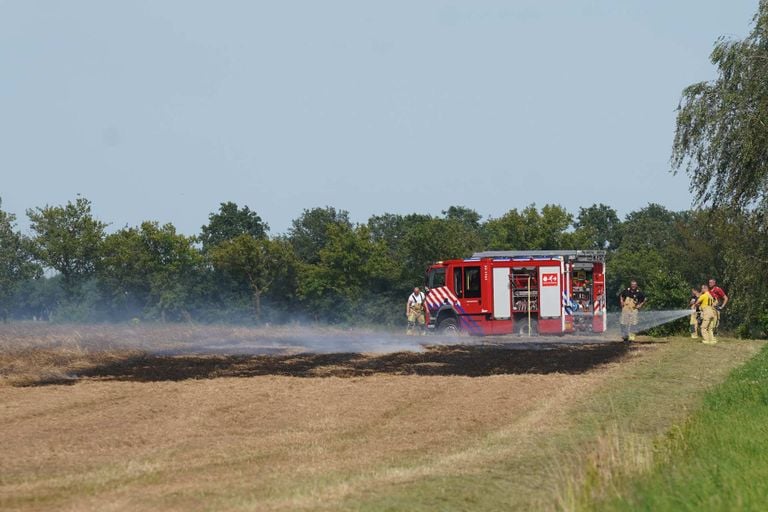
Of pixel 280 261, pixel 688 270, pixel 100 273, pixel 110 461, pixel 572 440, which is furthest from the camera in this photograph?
pixel 280 261

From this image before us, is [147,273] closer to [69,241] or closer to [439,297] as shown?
[69,241]

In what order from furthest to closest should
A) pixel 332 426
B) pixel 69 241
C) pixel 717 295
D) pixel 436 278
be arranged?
pixel 69 241 → pixel 436 278 → pixel 717 295 → pixel 332 426

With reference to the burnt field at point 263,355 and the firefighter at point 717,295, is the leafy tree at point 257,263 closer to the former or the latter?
the burnt field at point 263,355

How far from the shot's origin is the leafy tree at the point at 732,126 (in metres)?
32.9

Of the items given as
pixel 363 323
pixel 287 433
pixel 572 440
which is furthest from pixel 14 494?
pixel 363 323

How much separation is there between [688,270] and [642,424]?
175 ft

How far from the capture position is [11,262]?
81062mm

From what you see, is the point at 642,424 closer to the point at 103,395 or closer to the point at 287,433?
the point at 287,433

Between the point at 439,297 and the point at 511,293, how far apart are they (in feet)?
8.21

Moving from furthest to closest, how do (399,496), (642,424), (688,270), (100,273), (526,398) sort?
(100,273), (688,270), (526,398), (642,424), (399,496)

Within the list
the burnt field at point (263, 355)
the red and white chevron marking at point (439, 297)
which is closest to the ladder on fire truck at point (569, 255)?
the red and white chevron marking at point (439, 297)

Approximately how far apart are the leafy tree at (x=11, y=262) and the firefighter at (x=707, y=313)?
58675mm

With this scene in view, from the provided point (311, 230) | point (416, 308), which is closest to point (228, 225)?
point (311, 230)

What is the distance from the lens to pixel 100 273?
80062 millimetres
